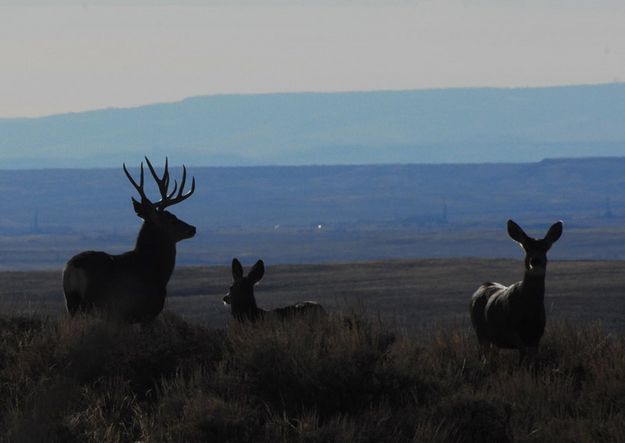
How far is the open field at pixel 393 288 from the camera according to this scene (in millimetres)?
29734

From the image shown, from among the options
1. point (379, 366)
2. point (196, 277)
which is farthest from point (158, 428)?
point (196, 277)

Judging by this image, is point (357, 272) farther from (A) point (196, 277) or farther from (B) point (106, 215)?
(B) point (106, 215)

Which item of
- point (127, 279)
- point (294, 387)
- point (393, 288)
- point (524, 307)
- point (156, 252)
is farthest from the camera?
point (393, 288)

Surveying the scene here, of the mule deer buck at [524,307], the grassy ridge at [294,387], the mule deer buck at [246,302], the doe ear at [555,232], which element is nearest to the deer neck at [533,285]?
the mule deer buck at [524,307]

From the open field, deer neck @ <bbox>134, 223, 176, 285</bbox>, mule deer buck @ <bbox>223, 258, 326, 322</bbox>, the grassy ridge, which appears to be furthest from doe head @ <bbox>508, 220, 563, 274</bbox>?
the open field

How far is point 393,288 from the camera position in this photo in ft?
128

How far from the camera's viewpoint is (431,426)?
12430 mm

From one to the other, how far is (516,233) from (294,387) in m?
2.33

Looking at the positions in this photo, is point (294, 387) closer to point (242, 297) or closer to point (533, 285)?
point (533, 285)

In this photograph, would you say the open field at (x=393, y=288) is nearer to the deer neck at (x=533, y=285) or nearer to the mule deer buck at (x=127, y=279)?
the mule deer buck at (x=127, y=279)

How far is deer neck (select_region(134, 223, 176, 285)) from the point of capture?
626 inches

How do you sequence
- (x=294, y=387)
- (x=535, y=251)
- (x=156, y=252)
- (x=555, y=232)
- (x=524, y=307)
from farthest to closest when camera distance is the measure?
(x=156, y=252), (x=555, y=232), (x=524, y=307), (x=535, y=251), (x=294, y=387)

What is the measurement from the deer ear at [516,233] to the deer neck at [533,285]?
10.5 inches

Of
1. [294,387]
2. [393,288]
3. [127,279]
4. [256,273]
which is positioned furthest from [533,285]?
[393,288]
